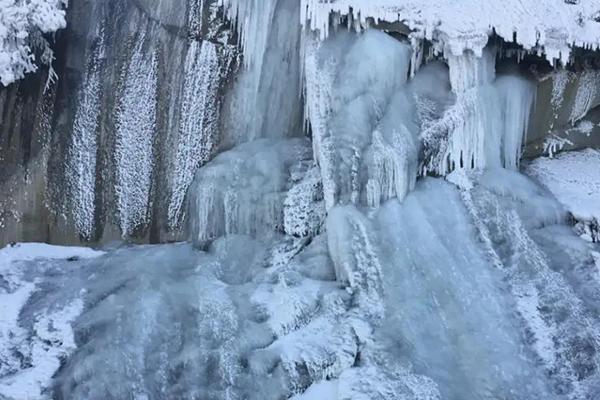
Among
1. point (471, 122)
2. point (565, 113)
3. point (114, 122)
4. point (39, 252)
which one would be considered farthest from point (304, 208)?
point (565, 113)

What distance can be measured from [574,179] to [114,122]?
4.46 m

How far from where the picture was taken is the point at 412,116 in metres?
7.51

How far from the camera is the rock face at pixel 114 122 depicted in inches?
316

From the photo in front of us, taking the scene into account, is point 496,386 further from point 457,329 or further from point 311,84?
point 311,84

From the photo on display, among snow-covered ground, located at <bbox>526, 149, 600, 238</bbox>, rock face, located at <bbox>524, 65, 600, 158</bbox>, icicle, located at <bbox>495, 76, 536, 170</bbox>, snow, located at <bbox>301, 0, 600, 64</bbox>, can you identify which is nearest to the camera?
snow, located at <bbox>301, 0, 600, 64</bbox>

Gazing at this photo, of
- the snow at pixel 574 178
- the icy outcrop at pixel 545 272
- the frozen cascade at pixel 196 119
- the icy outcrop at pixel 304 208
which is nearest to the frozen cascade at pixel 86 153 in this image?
the frozen cascade at pixel 196 119

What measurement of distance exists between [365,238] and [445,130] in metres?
1.41

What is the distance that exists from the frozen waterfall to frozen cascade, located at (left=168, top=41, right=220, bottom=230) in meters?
0.01

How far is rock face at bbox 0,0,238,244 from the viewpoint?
26.3ft

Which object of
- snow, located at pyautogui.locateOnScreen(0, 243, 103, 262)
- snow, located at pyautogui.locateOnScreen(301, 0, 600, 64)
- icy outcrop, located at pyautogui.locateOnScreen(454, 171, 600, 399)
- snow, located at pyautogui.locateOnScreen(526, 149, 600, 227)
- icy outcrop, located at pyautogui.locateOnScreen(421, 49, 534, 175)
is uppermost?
snow, located at pyautogui.locateOnScreen(301, 0, 600, 64)

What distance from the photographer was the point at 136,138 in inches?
323

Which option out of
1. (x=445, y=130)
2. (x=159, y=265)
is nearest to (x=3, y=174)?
(x=159, y=265)

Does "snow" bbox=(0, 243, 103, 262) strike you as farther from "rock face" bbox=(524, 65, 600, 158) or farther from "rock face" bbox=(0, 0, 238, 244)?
"rock face" bbox=(524, 65, 600, 158)

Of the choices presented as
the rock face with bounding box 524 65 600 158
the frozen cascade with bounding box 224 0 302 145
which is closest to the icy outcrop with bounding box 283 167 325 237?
the frozen cascade with bounding box 224 0 302 145
